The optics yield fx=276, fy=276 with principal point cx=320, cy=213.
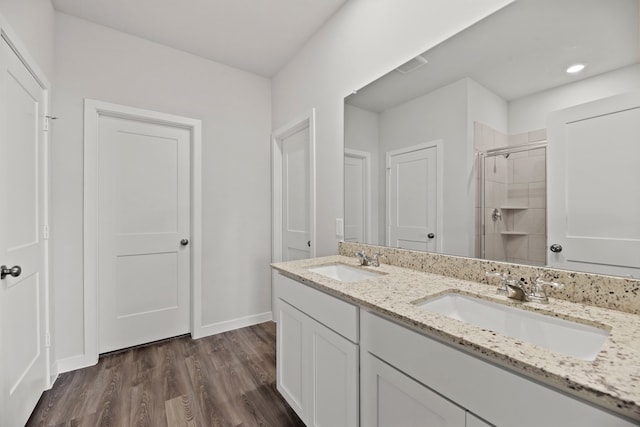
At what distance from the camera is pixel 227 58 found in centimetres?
268

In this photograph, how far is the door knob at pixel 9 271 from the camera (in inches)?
49.3

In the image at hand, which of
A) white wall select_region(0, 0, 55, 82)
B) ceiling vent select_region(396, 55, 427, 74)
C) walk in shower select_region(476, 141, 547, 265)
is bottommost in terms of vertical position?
walk in shower select_region(476, 141, 547, 265)

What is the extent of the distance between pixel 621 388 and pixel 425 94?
55.6 inches

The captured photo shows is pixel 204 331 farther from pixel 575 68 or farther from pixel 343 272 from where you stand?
pixel 575 68

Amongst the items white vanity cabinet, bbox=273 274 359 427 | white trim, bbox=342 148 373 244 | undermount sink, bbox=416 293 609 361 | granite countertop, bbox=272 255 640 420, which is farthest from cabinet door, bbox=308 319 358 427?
white trim, bbox=342 148 373 244

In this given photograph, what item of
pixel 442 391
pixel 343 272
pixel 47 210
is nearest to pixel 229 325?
pixel 343 272

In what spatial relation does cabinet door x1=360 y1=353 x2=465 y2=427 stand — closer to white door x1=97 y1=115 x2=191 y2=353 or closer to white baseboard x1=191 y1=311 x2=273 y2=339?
white baseboard x1=191 y1=311 x2=273 y2=339

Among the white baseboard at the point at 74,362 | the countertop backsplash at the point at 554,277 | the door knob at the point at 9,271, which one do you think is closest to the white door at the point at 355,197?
the countertop backsplash at the point at 554,277

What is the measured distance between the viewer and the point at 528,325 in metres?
0.93

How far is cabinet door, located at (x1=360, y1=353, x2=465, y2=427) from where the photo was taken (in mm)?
788

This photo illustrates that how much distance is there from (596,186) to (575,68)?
437mm

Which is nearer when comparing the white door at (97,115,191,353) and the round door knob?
the round door knob

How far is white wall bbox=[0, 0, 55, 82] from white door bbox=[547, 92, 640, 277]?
244 centimetres

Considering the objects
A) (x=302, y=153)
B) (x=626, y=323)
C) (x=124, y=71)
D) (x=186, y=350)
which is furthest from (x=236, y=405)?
(x=124, y=71)
